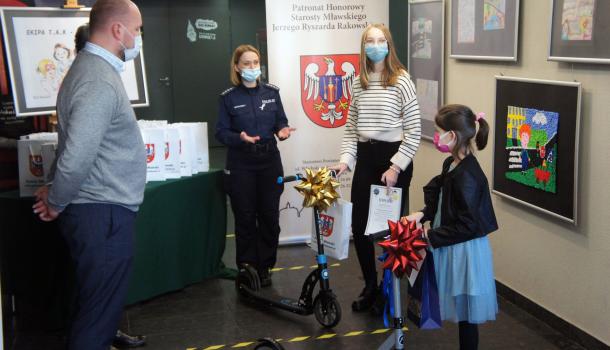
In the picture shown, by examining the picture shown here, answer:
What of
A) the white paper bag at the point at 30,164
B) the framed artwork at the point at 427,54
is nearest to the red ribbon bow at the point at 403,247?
the white paper bag at the point at 30,164

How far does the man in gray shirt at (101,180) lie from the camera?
104 inches

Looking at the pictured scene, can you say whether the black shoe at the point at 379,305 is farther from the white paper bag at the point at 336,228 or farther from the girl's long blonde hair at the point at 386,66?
the girl's long blonde hair at the point at 386,66

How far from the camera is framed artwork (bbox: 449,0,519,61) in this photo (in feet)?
12.5

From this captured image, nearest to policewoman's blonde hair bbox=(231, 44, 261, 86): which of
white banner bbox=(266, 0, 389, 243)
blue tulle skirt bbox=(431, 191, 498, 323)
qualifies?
white banner bbox=(266, 0, 389, 243)

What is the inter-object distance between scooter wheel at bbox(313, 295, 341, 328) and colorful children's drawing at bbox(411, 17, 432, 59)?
2076 mm

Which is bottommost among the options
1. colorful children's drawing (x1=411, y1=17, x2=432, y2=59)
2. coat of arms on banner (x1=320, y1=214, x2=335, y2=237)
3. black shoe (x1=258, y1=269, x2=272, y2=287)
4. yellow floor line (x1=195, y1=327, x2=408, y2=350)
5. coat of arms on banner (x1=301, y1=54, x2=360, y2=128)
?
yellow floor line (x1=195, y1=327, x2=408, y2=350)

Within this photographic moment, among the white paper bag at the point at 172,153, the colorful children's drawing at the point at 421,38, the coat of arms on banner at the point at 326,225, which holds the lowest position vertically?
the coat of arms on banner at the point at 326,225

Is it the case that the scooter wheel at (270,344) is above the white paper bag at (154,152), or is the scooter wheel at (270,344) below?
below

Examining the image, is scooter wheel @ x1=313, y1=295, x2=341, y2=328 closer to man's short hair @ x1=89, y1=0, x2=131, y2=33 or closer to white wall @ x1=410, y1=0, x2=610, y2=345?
white wall @ x1=410, y1=0, x2=610, y2=345

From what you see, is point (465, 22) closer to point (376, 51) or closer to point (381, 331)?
point (376, 51)

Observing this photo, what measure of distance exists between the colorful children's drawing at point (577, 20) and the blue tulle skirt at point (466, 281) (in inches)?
43.5

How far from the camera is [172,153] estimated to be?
4.17 m

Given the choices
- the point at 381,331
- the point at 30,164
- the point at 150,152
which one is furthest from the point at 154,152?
the point at 381,331

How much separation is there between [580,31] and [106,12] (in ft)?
6.84
